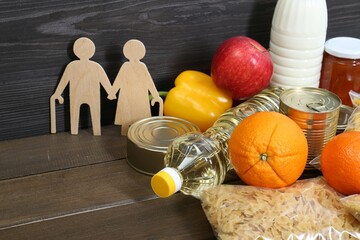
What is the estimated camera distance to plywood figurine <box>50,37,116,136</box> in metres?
1.02

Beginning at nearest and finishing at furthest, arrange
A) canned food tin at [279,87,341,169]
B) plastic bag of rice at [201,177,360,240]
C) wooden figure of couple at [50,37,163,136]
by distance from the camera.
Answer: plastic bag of rice at [201,177,360,240]
canned food tin at [279,87,341,169]
wooden figure of couple at [50,37,163,136]

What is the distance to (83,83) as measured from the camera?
104cm

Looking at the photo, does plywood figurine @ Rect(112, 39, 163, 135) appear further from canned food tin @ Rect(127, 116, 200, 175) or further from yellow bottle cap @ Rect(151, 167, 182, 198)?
yellow bottle cap @ Rect(151, 167, 182, 198)

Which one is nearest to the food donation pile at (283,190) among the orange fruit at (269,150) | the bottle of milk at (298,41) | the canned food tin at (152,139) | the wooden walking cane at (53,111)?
the orange fruit at (269,150)

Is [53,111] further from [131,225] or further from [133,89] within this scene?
[131,225]

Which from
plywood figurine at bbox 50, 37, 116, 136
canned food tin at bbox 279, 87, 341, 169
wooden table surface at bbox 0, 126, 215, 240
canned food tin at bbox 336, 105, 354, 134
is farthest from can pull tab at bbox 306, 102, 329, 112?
plywood figurine at bbox 50, 37, 116, 136

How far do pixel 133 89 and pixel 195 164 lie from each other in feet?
0.75

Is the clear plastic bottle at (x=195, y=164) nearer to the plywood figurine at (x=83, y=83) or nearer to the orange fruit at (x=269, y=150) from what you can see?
the orange fruit at (x=269, y=150)

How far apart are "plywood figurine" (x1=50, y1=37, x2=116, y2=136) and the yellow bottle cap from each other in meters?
0.27

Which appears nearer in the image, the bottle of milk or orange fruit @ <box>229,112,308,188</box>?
orange fruit @ <box>229,112,308,188</box>

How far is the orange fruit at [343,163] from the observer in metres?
0.83

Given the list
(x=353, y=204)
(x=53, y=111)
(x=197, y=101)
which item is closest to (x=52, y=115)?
(x=53, y=111)

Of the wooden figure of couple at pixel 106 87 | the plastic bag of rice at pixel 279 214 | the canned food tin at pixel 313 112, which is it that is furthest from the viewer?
the wooden figure of couple at pixel 106 87

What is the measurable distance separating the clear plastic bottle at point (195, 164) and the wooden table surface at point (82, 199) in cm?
4
